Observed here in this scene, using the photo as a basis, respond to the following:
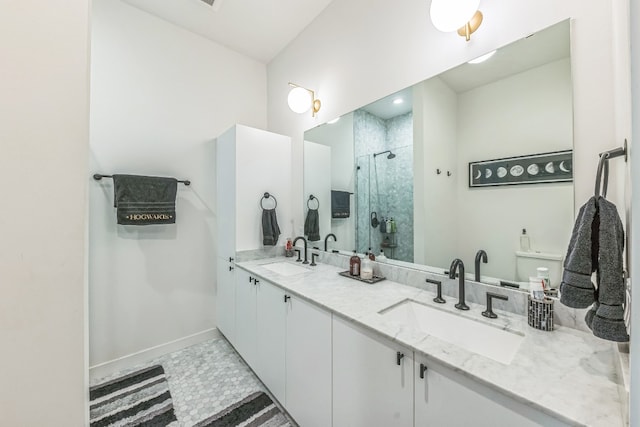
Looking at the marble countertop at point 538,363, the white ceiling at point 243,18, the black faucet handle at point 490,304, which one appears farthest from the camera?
the white ceiling at point 243,18

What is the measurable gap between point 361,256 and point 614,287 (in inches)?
51.5

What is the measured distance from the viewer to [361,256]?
6.13 feet

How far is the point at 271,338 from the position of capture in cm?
160

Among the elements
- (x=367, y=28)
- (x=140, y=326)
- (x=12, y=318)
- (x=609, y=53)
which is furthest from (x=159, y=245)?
(x=609, y=53)

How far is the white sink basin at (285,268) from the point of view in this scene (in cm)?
194

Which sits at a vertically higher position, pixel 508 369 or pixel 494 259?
pixel 494 259

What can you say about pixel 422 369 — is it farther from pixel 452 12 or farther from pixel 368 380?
pixel 452 12

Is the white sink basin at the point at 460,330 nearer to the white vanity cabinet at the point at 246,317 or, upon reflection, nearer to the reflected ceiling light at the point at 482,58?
the white vanity cabinet at the point at 246,317

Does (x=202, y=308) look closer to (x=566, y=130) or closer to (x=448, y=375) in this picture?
(x=448, y=375)

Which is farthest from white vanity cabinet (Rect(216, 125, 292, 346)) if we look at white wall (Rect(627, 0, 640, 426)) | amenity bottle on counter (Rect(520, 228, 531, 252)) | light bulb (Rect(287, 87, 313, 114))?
white wall (Rect(627, 0, 640, 426))

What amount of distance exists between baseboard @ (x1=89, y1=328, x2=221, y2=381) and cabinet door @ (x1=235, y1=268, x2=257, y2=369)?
20.9 inches

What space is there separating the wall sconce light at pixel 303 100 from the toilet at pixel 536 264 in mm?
1806

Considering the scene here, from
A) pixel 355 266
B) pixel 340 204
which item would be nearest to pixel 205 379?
pixel 355 266

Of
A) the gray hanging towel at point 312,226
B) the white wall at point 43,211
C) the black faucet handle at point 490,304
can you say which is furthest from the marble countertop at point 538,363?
the gray hanging towel at point 312,226
